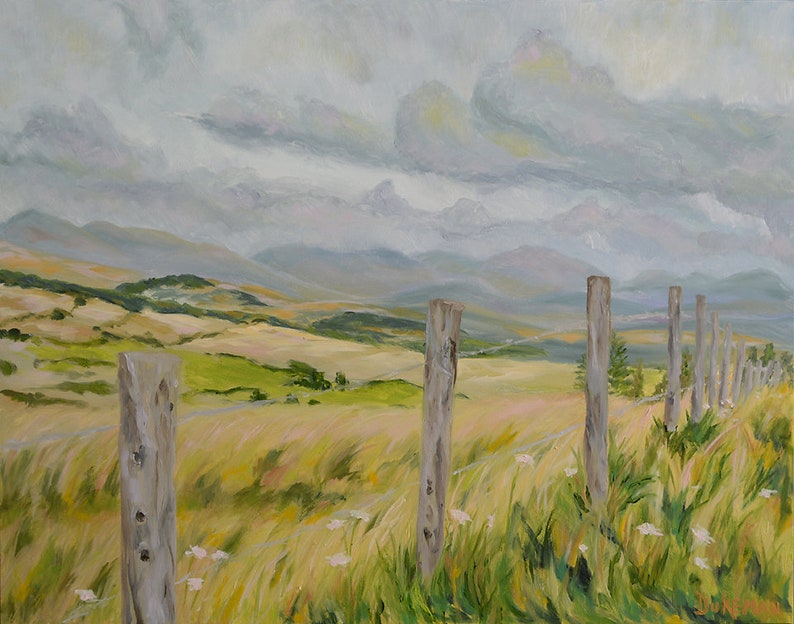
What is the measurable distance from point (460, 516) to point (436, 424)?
0.54 metres

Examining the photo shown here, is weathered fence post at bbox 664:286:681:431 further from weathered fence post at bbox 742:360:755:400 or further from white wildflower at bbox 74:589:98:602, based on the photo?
white wildflower at bbox 74:589:98:602

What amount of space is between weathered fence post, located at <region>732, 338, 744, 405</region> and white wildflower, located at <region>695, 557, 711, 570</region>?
2.27 metres

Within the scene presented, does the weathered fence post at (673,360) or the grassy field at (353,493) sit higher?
the weathered fence post at (673,360)

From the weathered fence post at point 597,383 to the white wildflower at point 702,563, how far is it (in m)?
0.43

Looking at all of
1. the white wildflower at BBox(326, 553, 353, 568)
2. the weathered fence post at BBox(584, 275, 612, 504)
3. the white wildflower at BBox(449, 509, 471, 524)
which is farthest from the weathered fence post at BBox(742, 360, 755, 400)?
the white wildflower at BBox(326, 553, 353, 568)

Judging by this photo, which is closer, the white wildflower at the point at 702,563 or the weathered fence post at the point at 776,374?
the white wildflower at the point at 702,563

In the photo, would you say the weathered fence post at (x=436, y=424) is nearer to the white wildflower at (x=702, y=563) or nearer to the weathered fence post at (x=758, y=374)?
the white wildflower at (x=702, y=563)

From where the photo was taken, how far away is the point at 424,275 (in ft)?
11.7

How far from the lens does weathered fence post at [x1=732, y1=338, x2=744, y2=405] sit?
4.76 meters

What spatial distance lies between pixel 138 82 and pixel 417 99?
1373 mm

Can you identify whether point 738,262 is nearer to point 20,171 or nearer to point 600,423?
point 600,423

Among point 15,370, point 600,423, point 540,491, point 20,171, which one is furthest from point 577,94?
point 15,370

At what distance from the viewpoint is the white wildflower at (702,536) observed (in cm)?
275
